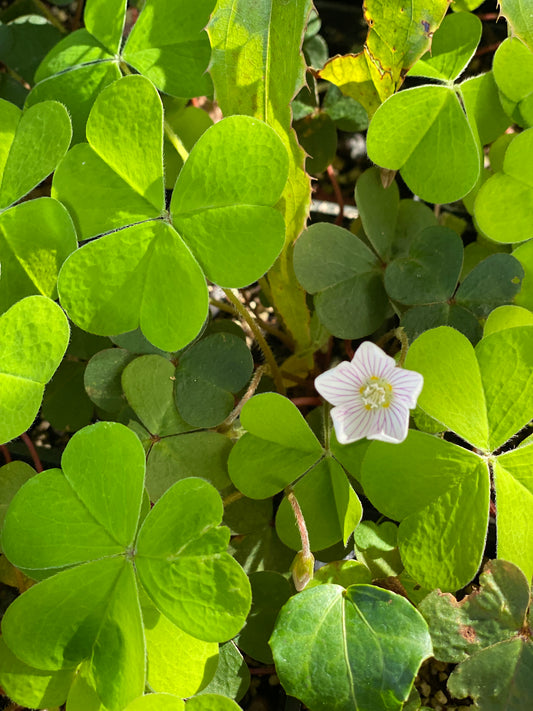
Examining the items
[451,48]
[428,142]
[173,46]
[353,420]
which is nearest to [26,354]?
[353,420]

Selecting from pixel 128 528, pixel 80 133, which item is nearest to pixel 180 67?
pixel 80 133

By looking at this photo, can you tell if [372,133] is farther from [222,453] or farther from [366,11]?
[222,453]

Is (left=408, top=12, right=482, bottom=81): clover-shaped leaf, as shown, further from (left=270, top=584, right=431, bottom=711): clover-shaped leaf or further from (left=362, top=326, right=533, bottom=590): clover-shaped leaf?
(left=270, top=584, right=431, bottom=711): clover-shaped leaf

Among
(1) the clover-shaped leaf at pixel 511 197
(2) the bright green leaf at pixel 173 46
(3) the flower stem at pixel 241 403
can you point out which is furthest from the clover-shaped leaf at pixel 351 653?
(2) the bright green leaf at pixel 173 46

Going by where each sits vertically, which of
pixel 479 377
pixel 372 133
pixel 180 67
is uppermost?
pixel 180 67

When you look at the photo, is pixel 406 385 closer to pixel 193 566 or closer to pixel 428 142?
pixel 193 566
